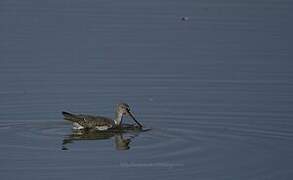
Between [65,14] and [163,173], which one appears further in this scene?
[65,14]

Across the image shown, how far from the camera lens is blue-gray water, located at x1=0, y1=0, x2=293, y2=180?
1459 cm

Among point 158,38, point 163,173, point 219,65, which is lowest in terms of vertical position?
point 163,173

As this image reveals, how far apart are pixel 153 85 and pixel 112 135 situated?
8.39ft

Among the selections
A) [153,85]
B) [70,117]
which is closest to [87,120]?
[70,117]

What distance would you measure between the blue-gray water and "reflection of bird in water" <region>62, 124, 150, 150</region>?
101 mm

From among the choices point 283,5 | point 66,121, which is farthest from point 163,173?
point 283,5

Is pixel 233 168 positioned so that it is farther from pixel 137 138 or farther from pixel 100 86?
pixel 100 86

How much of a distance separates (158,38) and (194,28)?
1.13m

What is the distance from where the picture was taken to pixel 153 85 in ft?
61.9

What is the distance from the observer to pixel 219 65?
20188 mm

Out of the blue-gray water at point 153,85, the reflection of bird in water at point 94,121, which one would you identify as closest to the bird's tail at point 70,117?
the reflection of bird in water at point 94,121

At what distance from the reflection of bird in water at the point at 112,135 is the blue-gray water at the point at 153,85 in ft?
0.33

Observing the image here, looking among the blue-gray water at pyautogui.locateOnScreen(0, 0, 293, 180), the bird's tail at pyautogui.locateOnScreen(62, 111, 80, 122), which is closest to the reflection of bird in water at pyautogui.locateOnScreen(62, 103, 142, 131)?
the bird's tail at pyautogui.locateOnScreen(62, 111, 80, 122)

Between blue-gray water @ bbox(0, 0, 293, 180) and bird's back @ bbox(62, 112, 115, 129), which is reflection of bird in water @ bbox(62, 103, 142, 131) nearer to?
bird's back @ bbox(62, 112, 115, 129)
